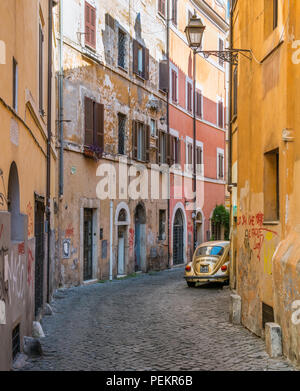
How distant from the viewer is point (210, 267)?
18828 mm

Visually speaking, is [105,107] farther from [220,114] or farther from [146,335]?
[220,114]

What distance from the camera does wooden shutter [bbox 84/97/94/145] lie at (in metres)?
19.7

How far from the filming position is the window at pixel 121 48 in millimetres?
22891

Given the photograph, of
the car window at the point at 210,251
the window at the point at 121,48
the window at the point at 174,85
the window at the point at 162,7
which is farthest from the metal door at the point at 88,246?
the window at the point at 162,7

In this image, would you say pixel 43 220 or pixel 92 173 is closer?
pixel 43 220

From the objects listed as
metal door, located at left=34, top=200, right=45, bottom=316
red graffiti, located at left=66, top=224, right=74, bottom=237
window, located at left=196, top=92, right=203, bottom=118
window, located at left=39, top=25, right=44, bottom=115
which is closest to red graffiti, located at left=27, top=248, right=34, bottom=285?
metal door, located at left=34, top=200, right=45, bottom=316

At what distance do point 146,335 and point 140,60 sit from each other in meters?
16.5

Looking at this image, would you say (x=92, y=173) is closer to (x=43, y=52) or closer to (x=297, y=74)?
(x=43, y=52)

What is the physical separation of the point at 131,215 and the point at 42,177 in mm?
11065

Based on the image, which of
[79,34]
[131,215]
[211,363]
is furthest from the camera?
[131,215]

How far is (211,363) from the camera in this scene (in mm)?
8320

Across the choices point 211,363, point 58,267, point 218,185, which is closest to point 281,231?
point 211,363

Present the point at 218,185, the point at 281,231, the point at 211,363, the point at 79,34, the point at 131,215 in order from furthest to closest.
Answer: the point at 218,185 → the point at 131,215 → the point at 79,34 → the point at 281,231 → the point at 211,363

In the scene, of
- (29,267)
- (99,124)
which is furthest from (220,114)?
(29,267)
